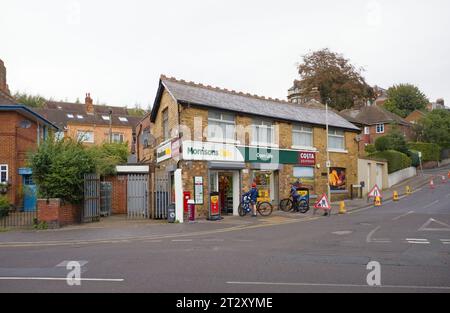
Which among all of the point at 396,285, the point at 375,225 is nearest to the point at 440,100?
the point at 375,225

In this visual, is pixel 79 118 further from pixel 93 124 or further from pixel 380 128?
pixel 380 128

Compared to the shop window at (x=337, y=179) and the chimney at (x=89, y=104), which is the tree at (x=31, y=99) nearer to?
the chimney at (x=89, y=104)

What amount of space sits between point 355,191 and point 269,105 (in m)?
9.08

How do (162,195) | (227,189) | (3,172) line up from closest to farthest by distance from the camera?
(162,195) → (227,189) → (3,172)

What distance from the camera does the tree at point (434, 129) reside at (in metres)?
55.5

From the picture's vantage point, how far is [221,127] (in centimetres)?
2208

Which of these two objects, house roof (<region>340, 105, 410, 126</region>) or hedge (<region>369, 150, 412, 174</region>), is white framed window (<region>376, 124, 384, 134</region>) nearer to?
house roof (<region>340, 105, 410, 126</region>)

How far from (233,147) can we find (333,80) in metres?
38.9

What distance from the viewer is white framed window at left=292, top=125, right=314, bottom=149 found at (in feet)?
84.7

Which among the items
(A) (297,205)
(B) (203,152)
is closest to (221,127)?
(B) (203,152)

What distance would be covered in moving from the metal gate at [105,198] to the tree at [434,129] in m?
46.5

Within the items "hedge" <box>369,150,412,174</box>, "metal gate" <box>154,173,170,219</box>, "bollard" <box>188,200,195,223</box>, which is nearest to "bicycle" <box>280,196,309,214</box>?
"bollard" <box>188,200,195,223</box>

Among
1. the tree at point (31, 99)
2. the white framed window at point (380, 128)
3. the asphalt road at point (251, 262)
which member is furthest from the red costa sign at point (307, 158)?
the tree at point (31, 99)
